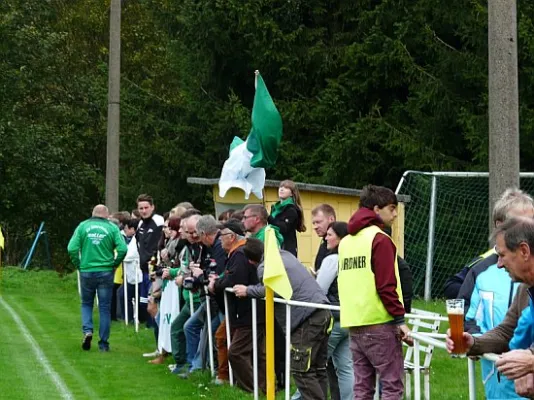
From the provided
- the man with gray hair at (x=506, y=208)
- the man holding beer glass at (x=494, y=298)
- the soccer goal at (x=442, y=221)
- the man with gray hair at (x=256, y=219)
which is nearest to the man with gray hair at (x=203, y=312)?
the man with gray hair at (x=256, y=219)

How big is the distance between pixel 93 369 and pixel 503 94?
6.43 metres

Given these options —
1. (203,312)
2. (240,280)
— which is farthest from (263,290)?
(203,312)

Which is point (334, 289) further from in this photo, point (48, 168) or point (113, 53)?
point (48, 168)

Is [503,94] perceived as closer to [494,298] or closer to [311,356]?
[311,356]

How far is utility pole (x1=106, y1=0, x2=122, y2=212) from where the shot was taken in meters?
25.7

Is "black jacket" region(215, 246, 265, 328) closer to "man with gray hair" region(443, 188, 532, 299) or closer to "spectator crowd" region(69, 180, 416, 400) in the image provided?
"spectator crowd" region(69, 180, 416, 400)

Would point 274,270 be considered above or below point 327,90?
below

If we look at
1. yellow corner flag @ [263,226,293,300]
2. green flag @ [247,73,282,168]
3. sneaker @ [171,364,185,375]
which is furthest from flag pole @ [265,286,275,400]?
green flag @ [247,73,282,168]

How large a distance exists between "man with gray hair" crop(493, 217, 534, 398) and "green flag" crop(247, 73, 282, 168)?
390 inches

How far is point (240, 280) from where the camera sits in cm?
1167

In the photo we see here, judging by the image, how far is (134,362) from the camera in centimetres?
1562

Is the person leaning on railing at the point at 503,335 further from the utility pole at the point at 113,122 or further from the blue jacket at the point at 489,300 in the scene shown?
the utility pole at the point at 113,122

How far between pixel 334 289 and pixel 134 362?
5.66m

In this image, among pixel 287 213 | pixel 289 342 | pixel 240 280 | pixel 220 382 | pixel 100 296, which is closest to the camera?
pixel 289 342
